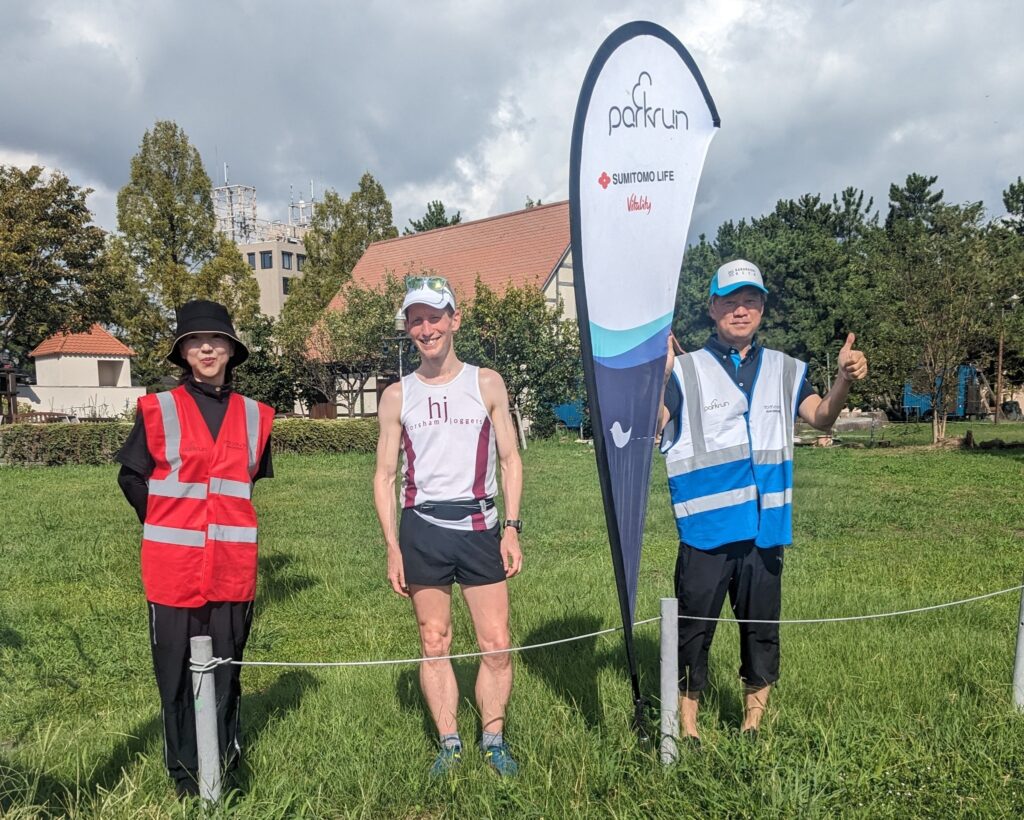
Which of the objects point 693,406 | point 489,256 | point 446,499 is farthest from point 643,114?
point 489,256

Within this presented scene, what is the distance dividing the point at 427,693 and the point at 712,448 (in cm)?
145

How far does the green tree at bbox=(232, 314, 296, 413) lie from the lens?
29.1 metres

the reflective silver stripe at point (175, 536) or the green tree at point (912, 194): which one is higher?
the green tree at point (912, 194)

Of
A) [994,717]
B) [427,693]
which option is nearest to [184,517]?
[427,693]

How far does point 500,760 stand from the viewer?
3.11 m

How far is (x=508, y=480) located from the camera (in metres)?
3.12

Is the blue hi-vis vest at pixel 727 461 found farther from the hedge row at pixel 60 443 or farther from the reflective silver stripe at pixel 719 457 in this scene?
the hedge row at pixel 60 443

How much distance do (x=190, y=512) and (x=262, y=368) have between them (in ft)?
91.2

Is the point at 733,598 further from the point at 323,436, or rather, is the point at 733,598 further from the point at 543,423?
the point at 543,423

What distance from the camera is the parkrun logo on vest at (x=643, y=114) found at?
271 cm

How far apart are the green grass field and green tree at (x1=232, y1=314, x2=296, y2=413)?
20.9 m

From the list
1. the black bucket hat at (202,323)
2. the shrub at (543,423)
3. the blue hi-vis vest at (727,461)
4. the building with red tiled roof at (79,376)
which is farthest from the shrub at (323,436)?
the building with red tiled roof at (79,376)

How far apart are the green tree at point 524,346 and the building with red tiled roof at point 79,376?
76.3ft

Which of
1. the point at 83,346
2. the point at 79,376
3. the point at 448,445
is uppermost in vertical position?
the point at 83,346
